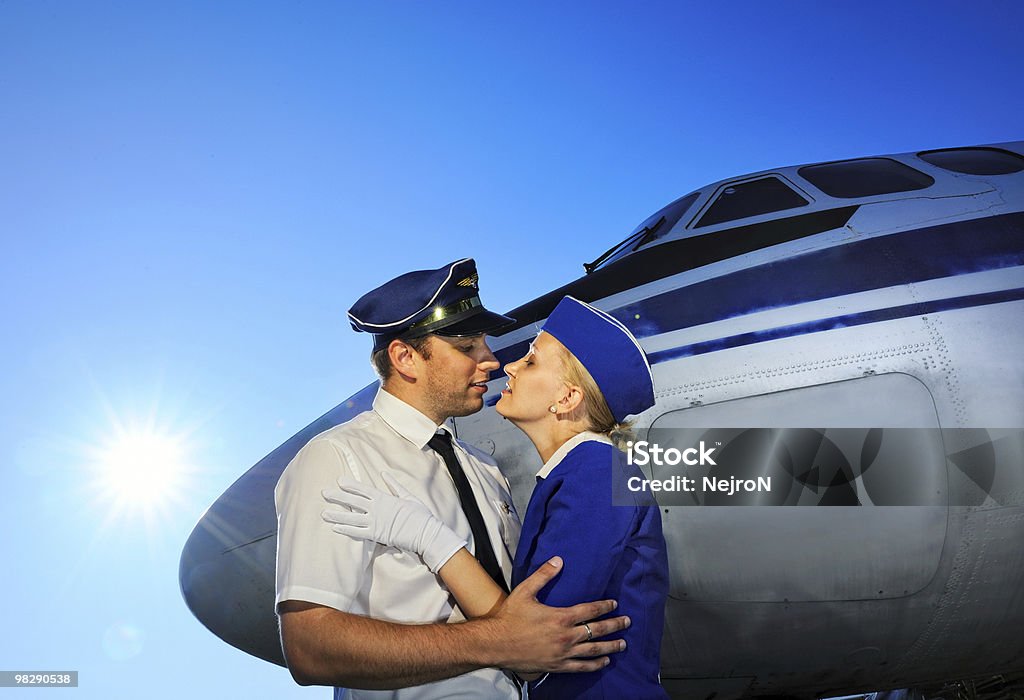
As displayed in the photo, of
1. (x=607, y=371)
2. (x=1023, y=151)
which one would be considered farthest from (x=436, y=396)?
(x=1023, y=151)

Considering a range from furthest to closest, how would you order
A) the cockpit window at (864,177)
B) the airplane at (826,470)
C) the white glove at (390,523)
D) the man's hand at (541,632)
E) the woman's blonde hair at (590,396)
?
the cockpit window at (864,177)
the airplane at (826,470)
the woman's blonde hair at (590,396)
the white glove at (390,523)
the man's hand at (541,632)

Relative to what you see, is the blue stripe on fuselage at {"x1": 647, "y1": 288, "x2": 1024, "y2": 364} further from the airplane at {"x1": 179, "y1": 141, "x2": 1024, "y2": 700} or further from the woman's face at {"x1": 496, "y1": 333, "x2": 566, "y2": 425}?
the woman's face at {"x1": 496, "y1": 333, "x2": 566, "y2": 425}

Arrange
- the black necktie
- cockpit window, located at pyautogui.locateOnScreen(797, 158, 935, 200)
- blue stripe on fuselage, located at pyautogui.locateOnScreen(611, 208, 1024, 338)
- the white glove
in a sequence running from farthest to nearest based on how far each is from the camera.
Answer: cockpit window, located at pyautogui.locateOnScreen(797, 158, 935, 200), blue stripe on fuselage, located at pyautogui.locateOnScreen(611, 208, 1024, 338), the black necktie, the white glove

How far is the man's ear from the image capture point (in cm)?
341

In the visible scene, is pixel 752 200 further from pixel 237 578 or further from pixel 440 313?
pixel 237 578

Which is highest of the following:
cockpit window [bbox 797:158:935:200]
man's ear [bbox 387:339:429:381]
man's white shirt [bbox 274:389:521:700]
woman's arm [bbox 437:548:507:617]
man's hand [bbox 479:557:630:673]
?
cockpit window [bbox 797:158:935:200]

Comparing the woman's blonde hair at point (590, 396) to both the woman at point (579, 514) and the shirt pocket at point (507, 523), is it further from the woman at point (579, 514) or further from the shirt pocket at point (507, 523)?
the shirt pocket at point (507, 523)

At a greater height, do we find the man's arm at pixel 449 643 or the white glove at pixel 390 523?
the white glove at pixel 390 523

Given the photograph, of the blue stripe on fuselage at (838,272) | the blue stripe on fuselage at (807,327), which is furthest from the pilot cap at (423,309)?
the blue stripe on fuselage at (838,272)

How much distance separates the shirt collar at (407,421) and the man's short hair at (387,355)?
169 millimetres

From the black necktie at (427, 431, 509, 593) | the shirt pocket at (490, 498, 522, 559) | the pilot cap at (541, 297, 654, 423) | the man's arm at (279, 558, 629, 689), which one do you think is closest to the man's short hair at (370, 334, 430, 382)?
the black necktie at (427, 431, 509, 593)

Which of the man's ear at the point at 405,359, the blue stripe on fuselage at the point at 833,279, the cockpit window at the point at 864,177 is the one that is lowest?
the man's ear at the point at 405,359

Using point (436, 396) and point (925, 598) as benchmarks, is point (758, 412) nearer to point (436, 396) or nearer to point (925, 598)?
point (925, 598)

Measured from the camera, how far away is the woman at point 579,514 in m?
2.80
